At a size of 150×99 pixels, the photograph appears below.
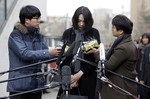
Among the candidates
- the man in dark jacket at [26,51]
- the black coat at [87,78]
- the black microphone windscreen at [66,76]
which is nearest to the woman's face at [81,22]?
the black coat at [87,78]

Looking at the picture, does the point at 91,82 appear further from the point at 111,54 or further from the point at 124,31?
the point at 124,31

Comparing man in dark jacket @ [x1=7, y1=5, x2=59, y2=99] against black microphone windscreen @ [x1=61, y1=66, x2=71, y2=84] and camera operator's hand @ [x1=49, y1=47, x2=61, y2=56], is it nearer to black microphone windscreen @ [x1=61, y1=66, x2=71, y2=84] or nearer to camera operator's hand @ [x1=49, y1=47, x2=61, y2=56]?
camera operator's hand @ [x1=49, y1=47, x2=61, y2=56]

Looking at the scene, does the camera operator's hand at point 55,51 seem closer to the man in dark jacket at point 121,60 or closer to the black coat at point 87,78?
the black coat at point 87,78

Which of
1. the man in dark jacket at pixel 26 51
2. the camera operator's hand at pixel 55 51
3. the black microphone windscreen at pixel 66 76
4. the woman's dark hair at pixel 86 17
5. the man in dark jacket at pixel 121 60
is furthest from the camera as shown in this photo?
the woman's dark hair at pixel 86 17

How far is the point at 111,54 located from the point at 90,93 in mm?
536

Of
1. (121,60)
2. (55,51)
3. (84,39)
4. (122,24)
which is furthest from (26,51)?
(122,24)

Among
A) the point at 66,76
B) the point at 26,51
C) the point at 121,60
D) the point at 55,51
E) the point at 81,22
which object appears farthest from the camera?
the point at 81,22

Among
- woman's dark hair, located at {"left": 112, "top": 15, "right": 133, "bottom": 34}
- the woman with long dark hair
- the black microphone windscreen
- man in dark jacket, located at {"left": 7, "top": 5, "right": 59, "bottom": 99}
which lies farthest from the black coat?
the black microphone windscreen

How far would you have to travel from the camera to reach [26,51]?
14.8ft

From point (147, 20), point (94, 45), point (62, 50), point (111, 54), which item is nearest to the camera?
point (62, 50)

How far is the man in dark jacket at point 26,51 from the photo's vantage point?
14.9 ft

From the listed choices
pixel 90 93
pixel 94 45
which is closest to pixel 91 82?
pixel 90 93

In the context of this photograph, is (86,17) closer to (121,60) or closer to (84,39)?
(84,39)

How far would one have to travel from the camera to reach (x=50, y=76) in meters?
4.04
